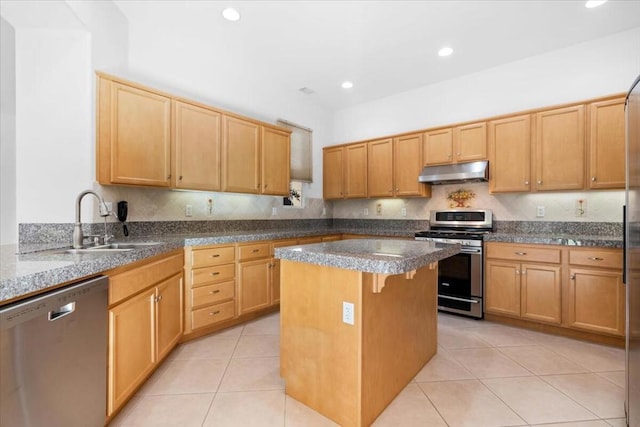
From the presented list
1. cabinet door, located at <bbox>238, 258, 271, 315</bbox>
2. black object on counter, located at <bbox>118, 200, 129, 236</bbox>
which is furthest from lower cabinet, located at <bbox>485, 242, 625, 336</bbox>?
black object on counter, located at <bbox>118, 200, 129, 236</bbox>

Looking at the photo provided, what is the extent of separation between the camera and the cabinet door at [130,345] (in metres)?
1.62

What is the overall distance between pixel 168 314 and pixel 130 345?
22.1 inches

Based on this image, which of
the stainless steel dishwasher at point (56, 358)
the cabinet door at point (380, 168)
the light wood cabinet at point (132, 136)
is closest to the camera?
the stainless steel dishwasher at point (56, 358)

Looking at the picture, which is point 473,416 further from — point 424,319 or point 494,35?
point 494,35

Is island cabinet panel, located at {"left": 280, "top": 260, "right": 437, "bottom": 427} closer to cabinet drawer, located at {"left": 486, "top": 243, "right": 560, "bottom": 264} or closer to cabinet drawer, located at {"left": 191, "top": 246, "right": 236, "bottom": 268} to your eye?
cabinet drawer, located at {"left": 191, "top": 246, "right": 236, "bottom": 268}

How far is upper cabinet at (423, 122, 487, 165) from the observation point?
362cm

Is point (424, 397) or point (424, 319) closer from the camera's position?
point (424, 397)

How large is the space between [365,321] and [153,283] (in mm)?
1517

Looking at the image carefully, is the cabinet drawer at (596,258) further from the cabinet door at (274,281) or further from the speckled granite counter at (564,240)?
the cabinet door at (274,281)

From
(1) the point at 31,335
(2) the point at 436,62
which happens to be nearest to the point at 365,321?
(1) the point at 31,335

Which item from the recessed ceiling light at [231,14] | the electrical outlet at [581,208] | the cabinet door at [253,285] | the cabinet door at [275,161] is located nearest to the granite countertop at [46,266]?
the cabinet door at [253,285]

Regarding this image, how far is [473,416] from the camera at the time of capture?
1.73 m

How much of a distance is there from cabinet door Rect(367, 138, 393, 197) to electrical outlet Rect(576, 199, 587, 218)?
6.93 feet

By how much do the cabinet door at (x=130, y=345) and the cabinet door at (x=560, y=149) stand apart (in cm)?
391
